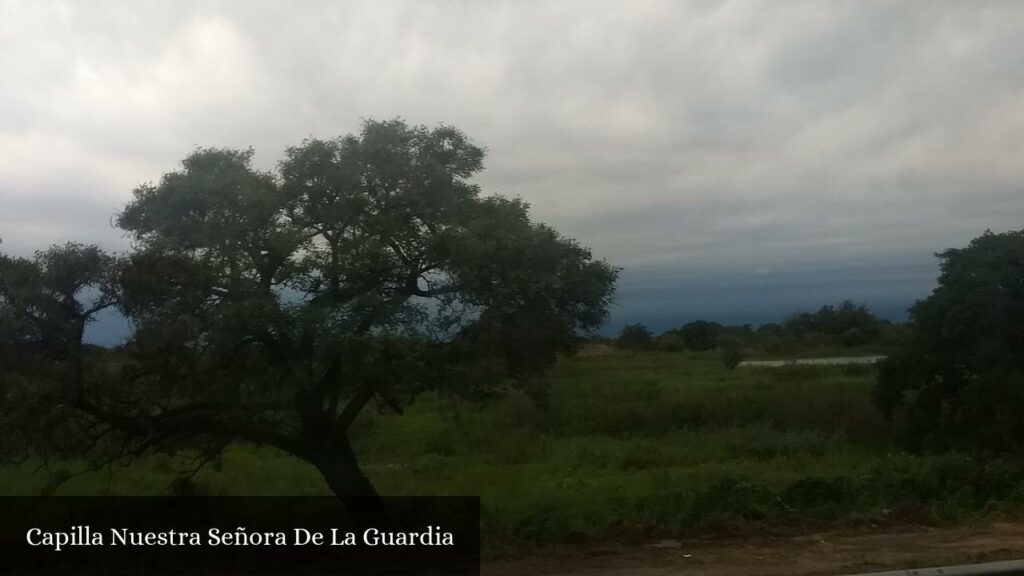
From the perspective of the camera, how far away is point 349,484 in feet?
35.9

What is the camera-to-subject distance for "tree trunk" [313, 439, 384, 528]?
11.0m

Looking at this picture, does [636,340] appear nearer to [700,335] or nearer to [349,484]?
[700,335]

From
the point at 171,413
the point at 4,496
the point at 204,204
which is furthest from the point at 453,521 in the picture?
the point at 4,496

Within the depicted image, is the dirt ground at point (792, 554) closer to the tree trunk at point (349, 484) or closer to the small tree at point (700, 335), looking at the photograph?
the tree trunk at point (349, 484)

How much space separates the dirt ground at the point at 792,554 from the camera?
9.05 metres

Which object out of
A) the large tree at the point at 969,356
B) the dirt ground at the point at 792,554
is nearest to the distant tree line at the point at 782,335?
the large tree at the point at 969,356

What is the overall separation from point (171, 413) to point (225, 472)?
27.6 feet

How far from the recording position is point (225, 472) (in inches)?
713

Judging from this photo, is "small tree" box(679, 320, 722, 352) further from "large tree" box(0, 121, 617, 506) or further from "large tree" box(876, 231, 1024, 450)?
"large tree" box(0, 121, 617, 506)

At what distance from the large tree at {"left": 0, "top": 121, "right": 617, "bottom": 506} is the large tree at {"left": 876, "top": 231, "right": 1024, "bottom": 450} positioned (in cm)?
878

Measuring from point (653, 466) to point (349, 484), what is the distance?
354 inches

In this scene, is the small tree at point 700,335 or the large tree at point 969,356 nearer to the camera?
the large tree at point 969,356

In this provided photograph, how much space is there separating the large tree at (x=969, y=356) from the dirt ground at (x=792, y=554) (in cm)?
487

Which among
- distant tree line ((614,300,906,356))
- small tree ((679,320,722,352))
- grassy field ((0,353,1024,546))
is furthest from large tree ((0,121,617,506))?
small tree ((679,320,722,352))
